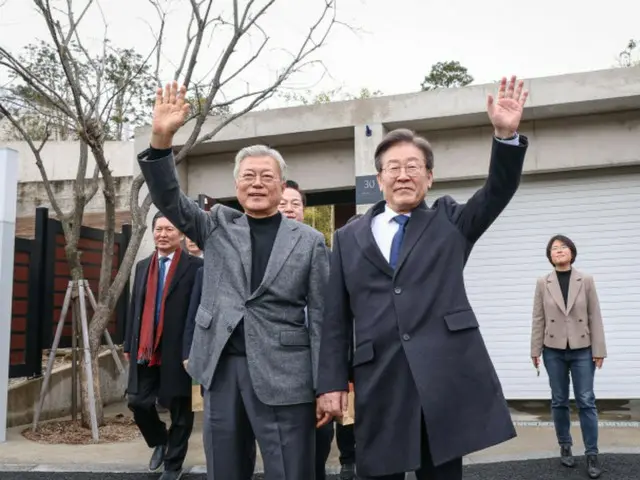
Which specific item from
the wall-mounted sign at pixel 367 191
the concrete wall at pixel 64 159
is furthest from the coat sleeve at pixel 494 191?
the concrete wall at pixel 64 159

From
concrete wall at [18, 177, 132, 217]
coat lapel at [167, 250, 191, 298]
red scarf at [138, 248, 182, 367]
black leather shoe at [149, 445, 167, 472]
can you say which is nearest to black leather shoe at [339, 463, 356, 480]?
black leather shoe at [149, 445, 167, 472]

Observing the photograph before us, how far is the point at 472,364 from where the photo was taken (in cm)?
242

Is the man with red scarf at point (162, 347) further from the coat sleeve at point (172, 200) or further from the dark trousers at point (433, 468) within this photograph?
the dark trousers at point (433, 468)

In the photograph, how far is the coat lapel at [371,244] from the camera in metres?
2.55

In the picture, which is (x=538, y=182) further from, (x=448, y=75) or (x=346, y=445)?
(x=448, y=75)

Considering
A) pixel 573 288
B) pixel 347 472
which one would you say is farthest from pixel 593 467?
pixel 347 472

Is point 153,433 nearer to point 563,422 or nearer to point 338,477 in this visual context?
point 338,477

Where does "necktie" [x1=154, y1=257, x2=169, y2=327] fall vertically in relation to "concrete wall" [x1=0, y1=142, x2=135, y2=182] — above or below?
below

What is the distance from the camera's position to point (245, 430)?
108 inches

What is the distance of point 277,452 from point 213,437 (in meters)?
0.29

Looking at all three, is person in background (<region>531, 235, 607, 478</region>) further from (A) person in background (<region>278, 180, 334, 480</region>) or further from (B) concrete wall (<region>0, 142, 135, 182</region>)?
(B) concrete wall (<region>0, 142, 135, 182</region>)

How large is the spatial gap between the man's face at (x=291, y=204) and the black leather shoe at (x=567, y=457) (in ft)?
10.2

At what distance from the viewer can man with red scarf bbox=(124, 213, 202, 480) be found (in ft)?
16.3

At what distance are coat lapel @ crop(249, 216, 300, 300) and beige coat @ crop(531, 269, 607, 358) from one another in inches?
132
